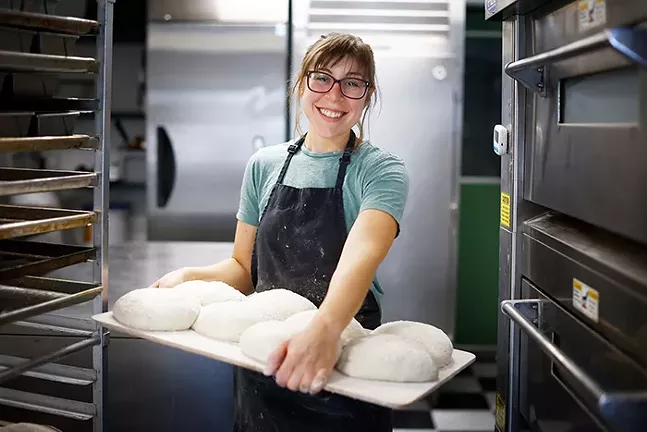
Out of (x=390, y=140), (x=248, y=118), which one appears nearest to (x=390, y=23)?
(x=390, y=140)

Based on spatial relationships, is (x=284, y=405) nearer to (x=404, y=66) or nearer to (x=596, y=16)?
(x=596, y=16)

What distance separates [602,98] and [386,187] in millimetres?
545

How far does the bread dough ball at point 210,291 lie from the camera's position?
166 cm

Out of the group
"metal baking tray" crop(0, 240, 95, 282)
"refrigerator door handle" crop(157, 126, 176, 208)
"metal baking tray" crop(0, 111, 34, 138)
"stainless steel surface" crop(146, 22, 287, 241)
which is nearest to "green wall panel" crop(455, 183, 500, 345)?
"stainless steel surface" crop(146, 22, 287, 241)

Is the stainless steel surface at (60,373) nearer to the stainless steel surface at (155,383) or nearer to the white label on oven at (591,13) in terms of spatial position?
the stainless steel surface at (155,383)

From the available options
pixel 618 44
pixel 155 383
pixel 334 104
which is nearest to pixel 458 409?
pixel 155 383

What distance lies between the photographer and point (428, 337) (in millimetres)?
1436

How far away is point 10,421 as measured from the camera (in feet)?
6.07

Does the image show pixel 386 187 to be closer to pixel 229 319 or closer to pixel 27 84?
pixel 229 319

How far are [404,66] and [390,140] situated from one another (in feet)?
1.07

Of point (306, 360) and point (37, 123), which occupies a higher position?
point (37, 123)

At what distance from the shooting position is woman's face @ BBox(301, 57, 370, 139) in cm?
162

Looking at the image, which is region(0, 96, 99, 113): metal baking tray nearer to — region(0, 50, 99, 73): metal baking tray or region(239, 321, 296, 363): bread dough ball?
region(0, 50, 99, 73): metal baking tray

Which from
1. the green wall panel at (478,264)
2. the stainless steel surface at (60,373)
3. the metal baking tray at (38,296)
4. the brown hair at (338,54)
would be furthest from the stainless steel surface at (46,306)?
the green wall panel at (478,264)
